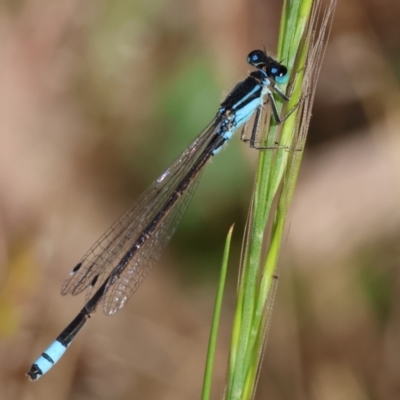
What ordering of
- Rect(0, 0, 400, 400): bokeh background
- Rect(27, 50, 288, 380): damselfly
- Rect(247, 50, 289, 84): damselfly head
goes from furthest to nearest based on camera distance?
Rect(0, 0, 400, 400): bokeh background, Rect(27, 50, 288, 380): damselfly, Rect(247, 50, 289, 84): damselfly head

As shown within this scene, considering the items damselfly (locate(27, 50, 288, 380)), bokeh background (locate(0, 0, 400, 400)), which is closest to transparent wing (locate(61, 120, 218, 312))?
damselfly (locate(27, 50, 288, 380))

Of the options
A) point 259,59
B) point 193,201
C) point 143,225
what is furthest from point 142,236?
point 259,59

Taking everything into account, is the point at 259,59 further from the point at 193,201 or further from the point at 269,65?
the point at 193,201

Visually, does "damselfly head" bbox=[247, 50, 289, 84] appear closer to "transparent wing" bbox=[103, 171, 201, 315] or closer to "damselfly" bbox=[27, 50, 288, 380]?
"damselfly" bbox=[27, 50, 288, 380]

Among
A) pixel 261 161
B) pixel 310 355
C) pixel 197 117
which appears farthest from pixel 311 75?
pixel 310 355

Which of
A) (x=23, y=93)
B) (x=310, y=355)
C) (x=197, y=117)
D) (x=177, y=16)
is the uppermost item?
(x=177, y=16)

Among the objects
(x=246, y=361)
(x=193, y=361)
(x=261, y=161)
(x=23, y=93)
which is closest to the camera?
(x=246, y=361)

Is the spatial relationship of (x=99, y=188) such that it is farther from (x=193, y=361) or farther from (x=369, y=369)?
(x=369, y=369)
